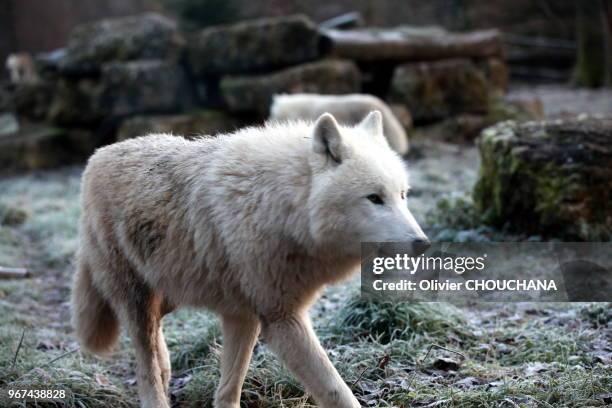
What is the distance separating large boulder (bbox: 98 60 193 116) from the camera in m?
13.4

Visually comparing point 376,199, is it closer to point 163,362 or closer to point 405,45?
point 163,362

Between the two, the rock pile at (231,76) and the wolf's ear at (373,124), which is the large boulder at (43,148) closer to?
the rock pile at (231,76)

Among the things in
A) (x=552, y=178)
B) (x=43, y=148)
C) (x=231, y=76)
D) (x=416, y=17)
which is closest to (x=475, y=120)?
(x=231, y=76)

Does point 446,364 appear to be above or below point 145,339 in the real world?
below

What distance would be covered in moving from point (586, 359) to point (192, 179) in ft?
8.56

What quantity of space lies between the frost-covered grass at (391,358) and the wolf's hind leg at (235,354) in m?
0.25

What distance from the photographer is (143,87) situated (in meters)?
13.4

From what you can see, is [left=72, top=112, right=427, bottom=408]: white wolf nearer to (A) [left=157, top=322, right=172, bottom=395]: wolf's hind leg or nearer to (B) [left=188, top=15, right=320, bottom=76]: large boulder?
(A) [left=157, top=322, right=172, bottom=395]: wolf's hind leg

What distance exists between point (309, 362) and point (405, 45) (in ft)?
36.3

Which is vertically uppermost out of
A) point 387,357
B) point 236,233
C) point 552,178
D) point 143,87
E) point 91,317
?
point 236,233

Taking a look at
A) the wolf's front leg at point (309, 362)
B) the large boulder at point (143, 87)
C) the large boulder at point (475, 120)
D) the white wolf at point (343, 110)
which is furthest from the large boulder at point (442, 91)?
the wolf's front leg at point (309, 362)

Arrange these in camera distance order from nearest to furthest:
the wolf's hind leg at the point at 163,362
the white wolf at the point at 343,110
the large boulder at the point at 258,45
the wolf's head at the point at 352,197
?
the wolf's head at the point at 352,197, the wolf's hind leg at the point at 163,362, the white wolf at the point at 343,110, the large boulder at the point at 258,45

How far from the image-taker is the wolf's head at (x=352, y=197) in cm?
313

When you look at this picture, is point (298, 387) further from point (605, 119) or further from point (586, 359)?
point (605, 119)
